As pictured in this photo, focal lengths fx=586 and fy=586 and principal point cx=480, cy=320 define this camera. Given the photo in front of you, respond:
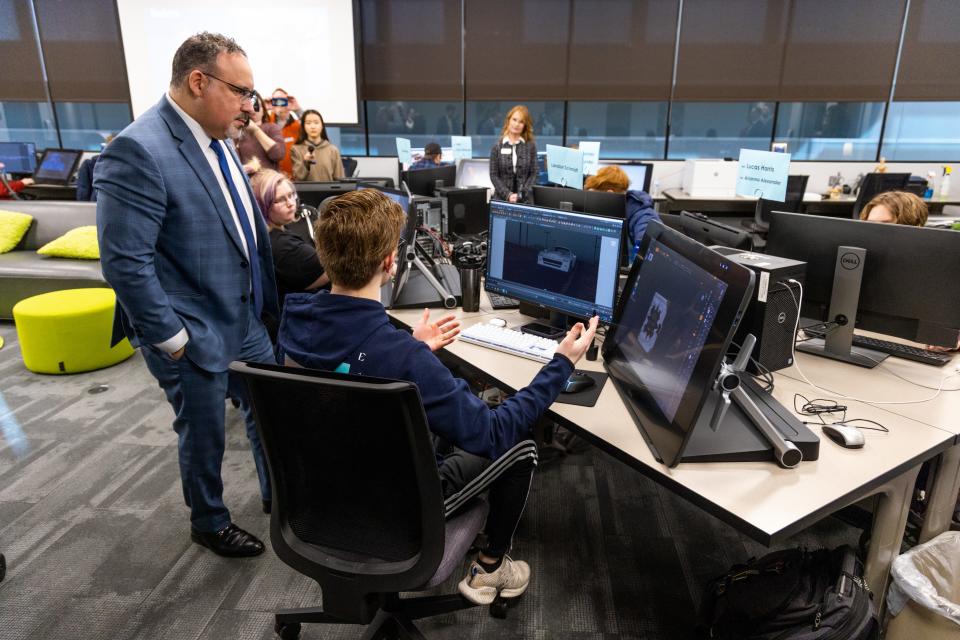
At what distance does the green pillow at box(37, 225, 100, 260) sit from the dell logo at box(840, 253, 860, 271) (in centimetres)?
462

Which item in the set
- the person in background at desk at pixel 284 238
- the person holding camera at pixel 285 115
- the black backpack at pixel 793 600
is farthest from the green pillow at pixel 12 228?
the black backpack at pixel 793 600

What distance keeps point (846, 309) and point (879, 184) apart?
4.30 meters

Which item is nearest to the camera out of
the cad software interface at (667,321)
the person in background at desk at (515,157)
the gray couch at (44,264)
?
the cad software interface at (667,321)

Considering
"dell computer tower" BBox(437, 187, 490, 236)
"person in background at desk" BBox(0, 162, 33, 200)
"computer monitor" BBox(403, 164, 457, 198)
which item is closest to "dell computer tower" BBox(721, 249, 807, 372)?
"dell computer tower" BBox(437, 187, 490, 236)

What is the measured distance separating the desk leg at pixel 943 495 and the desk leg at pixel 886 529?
17 cm

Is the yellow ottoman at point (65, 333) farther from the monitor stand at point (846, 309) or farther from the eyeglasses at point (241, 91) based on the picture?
the monitor stand at point (846, 309)

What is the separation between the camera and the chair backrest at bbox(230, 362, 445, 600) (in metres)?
1.09

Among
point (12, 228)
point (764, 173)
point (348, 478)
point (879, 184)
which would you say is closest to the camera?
point (348, 478)

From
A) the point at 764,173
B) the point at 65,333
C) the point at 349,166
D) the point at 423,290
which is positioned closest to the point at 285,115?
the point at 349,166

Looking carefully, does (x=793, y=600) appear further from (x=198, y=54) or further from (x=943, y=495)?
(x=198, y=54)

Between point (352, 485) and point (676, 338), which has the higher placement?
point (676, 338)

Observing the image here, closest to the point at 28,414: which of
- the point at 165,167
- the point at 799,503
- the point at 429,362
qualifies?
the point at 165,167

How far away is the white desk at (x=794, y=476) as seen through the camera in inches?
45.9

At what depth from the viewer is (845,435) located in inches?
55.0
